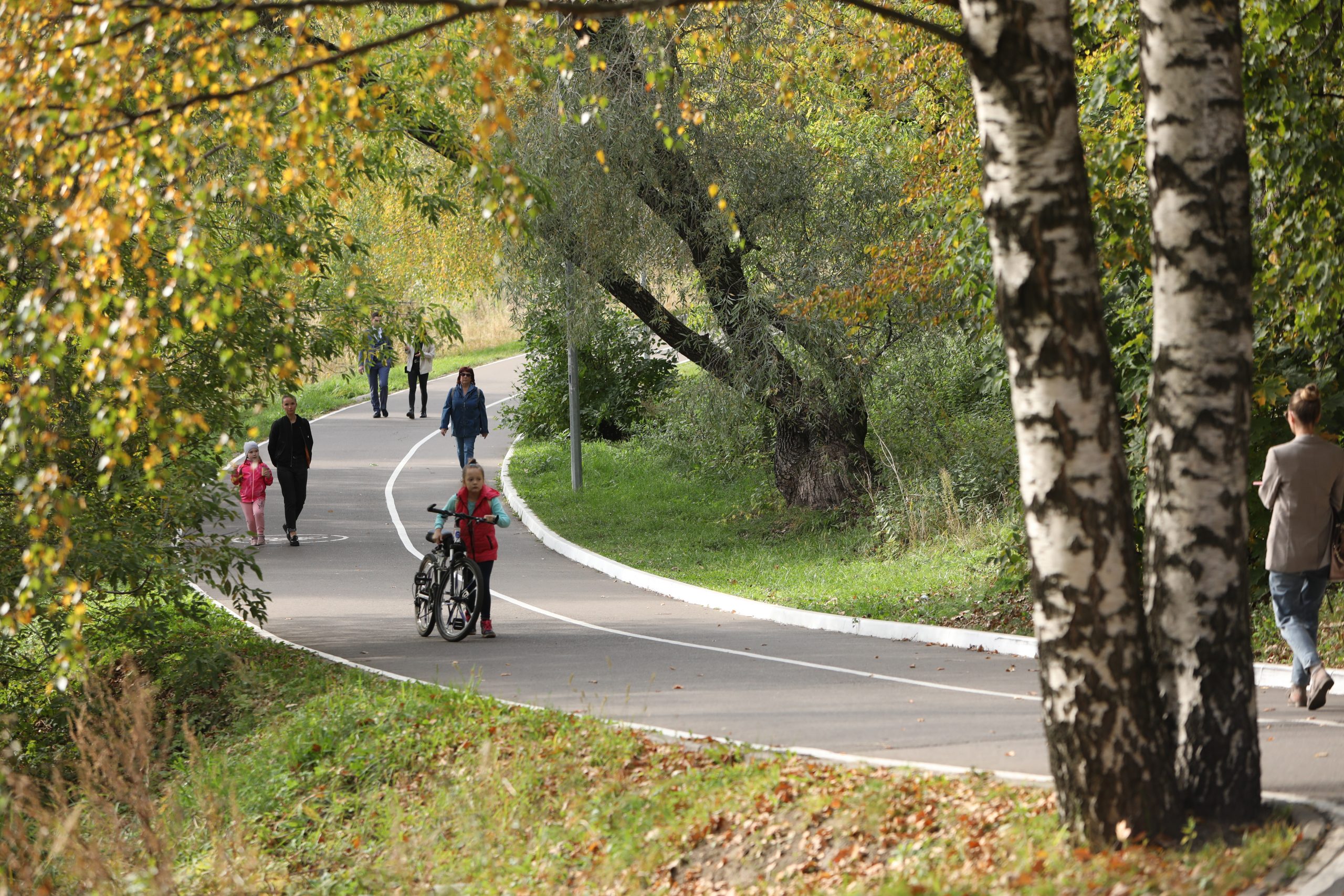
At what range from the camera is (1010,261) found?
17.2ft

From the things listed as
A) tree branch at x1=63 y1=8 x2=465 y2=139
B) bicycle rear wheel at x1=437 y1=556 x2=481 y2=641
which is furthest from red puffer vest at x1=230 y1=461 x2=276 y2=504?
tree branch at x1=63 y1=8 x2=465 y2=139

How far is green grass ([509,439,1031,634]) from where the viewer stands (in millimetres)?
14047

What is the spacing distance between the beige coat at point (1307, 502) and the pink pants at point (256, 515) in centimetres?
1471

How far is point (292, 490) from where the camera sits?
1977 centimetres

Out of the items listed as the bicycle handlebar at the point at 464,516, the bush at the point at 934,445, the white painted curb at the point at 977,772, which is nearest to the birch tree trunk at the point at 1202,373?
the white painted curb at the point at 977,772

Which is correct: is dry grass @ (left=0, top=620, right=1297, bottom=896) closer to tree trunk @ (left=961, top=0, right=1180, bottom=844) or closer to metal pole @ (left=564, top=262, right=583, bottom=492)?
tree trunk @ (left=961, top=0, right=1180, bottom=844)

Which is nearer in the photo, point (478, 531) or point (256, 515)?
point (478, 531)

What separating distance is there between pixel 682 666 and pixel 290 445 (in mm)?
10043

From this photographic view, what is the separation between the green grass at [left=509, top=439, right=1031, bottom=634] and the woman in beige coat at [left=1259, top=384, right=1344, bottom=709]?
4.08 m

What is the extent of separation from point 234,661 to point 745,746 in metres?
5.83

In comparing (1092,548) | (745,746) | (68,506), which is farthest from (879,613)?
(68,506)

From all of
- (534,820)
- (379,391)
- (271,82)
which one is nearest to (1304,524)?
(534,820)

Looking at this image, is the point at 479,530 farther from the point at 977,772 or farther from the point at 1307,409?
the point at 1307,409

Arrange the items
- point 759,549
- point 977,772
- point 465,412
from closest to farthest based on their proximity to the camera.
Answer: point 977,772 → point 759,549 → point 465,412
